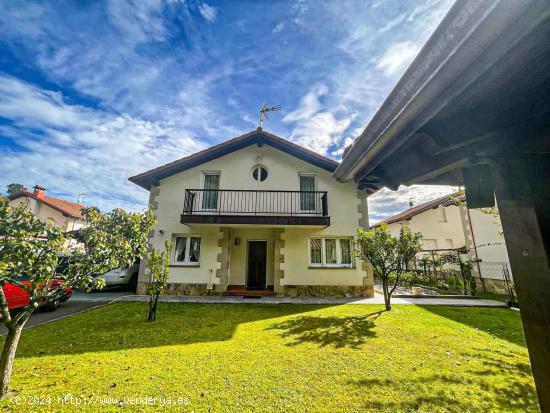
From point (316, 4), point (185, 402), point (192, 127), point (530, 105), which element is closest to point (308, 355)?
point (185, 402)

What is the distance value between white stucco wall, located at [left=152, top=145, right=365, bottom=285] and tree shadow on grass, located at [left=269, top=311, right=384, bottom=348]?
11.4 ft

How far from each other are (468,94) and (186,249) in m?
11.3

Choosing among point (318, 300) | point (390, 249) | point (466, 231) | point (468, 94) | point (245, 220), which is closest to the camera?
point (468, 94)

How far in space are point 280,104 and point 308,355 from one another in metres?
11.7

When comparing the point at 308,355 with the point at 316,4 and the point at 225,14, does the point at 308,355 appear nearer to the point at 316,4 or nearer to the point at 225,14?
the point at 316,4

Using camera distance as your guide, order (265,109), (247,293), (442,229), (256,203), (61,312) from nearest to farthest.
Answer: (61,312) → (247,293) → (256,203) → (265,109) → (442,229)

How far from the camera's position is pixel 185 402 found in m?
3.00

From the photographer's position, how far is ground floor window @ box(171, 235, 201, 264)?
1071 cm

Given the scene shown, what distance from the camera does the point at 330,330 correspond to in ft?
19.3

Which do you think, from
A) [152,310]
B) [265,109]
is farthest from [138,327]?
[265,109]

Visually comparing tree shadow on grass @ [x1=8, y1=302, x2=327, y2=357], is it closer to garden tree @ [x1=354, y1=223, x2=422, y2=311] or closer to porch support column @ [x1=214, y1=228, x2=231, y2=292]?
porch support column @ [x1=214, y1=228, x2=231, y2=292]

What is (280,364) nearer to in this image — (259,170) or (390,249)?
(390,249)

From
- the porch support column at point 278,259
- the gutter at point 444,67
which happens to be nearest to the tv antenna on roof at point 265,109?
the porch support column at point 278,259

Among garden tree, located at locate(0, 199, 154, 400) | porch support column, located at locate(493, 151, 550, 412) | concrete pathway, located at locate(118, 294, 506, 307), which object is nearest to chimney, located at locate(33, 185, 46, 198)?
concrete pathway, located at locate(118, 294, 506, 307)
